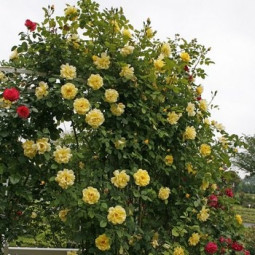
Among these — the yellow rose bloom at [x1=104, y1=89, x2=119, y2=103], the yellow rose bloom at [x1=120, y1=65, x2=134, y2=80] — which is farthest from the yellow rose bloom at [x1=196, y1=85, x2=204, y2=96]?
the yellow rose bloom at [x1=104, y1=89, x2=119, y2=103]

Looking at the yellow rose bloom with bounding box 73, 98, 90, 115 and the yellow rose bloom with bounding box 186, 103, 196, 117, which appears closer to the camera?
the yellow rose bloom with bounding box 73, 98, 90, 115

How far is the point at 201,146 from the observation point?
2.54 metres

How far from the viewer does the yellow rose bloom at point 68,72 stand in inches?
86.9

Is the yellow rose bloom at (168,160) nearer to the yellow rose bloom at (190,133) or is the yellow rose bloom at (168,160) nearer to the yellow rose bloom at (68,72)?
the yellow rose bloom at (190,133)

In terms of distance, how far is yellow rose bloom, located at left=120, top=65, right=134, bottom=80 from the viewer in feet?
7.48

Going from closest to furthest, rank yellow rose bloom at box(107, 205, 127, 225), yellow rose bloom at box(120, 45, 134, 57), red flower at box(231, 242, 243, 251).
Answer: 1. yellow rose bloom at box(107, 205, 127, 225)
2. yellow rose bloom at box(120, 45, 134, 57)
3. red flower at box(231, 242, 243, 251)

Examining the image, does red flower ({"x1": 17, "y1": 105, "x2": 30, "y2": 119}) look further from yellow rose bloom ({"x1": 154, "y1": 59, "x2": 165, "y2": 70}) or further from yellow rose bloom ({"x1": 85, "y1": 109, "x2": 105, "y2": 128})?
yellow rose bloom ({"x1": 154, "y1": 59, "x2": 165, "y2": 70})

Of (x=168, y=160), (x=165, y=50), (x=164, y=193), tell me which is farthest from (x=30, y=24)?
(x=164, y=193)

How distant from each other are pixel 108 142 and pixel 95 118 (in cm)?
15

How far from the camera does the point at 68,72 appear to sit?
2.21m

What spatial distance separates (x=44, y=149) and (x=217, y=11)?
7.07ft

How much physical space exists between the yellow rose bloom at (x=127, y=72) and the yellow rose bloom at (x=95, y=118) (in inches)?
11.7

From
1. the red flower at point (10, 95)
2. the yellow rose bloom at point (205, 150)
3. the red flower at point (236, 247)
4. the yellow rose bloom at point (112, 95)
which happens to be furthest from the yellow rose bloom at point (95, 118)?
the red flower at point (236, 247)

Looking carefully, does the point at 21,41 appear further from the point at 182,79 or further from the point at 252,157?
the point at 252,157
